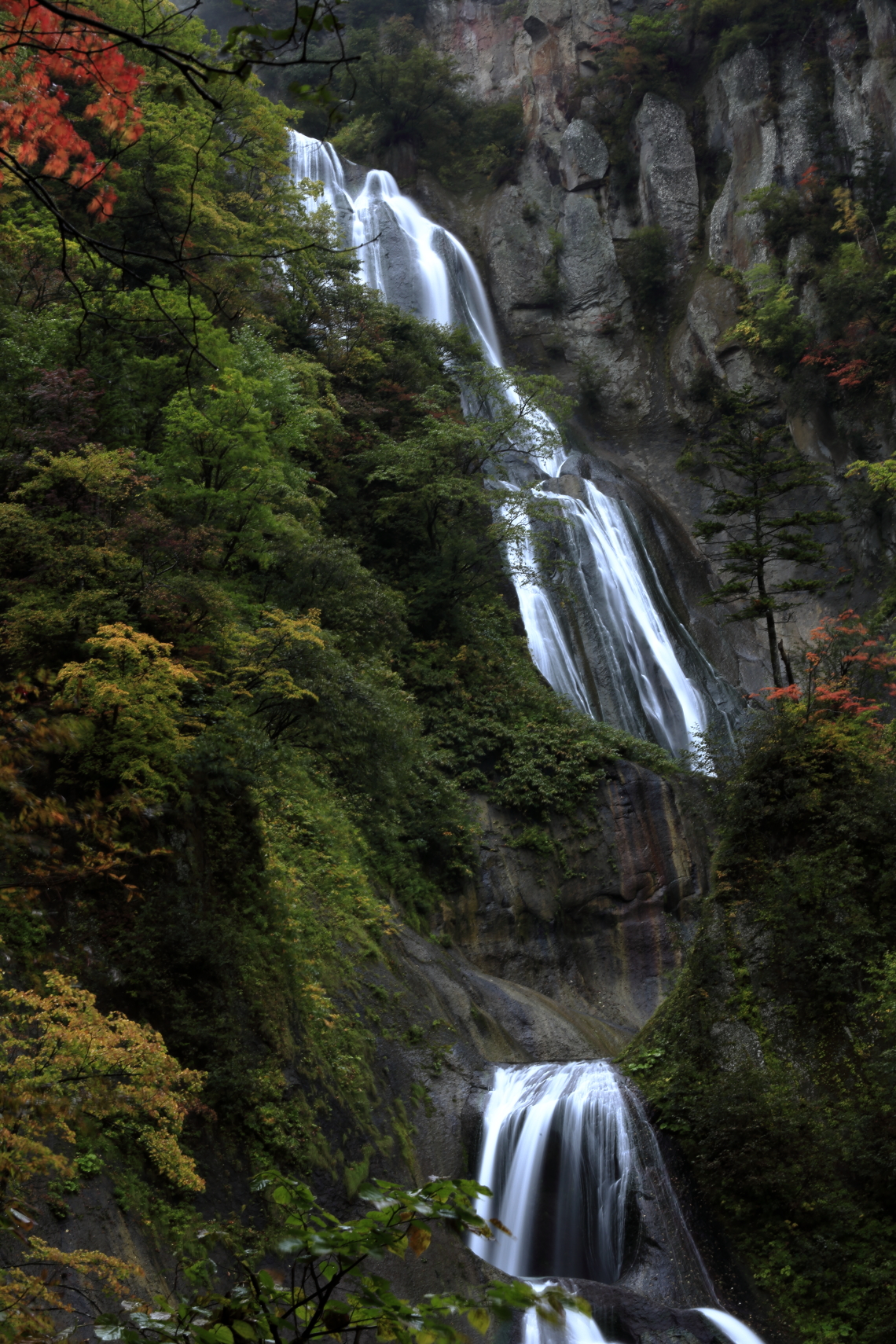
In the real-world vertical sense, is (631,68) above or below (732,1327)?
above

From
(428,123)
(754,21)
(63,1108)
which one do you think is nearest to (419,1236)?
(63,1108)

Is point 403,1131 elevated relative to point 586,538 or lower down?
lower down

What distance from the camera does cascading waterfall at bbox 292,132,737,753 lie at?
893 inches

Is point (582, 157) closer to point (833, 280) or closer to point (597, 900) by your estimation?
point (833, 280)

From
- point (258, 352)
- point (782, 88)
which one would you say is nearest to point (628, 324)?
point (782, 88)

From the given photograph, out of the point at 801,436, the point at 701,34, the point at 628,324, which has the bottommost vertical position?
Result: the point at 801,436

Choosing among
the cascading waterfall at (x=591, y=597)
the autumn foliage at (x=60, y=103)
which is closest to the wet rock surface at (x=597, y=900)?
the cascading waterfall at (x=591, y=597)

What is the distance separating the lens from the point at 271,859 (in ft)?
30.8

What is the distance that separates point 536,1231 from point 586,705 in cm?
1408

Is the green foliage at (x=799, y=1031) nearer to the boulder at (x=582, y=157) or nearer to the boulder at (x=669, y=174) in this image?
the boulder at (x=669, y=174)

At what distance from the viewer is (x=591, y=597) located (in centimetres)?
2450

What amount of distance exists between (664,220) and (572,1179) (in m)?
33.4

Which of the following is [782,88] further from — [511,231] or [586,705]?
[586,705]

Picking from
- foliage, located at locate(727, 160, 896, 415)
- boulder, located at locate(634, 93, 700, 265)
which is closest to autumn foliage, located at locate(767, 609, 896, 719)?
foliage, located at locate(727, 160, 896, 415)
